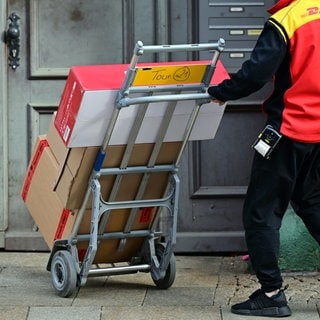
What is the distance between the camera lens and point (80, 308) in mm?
6008

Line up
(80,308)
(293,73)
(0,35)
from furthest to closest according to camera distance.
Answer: (0,35), (80,308), (293,73)

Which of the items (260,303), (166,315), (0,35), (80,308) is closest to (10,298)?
(80,308)

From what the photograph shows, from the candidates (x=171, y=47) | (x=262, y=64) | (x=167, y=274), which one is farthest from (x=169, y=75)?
(x=167, y=274)

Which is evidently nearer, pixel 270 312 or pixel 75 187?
pixel 270 312

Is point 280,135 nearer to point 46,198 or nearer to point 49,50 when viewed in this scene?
point 46,198

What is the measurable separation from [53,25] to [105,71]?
1.71m

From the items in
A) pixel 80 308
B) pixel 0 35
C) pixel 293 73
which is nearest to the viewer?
pixel 293 73

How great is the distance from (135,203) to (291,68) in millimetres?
1191

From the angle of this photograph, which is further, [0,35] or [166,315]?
[0,35]

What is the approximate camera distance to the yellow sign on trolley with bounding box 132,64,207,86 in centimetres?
568

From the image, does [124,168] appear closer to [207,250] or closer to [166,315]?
[166,315]

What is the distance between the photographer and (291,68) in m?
5.58

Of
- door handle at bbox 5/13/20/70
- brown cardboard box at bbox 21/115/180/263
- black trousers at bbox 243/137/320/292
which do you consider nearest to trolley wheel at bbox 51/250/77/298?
brown cardboard box at bbox 21/115/180/263

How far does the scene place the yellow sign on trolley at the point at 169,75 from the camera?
5676 mm
